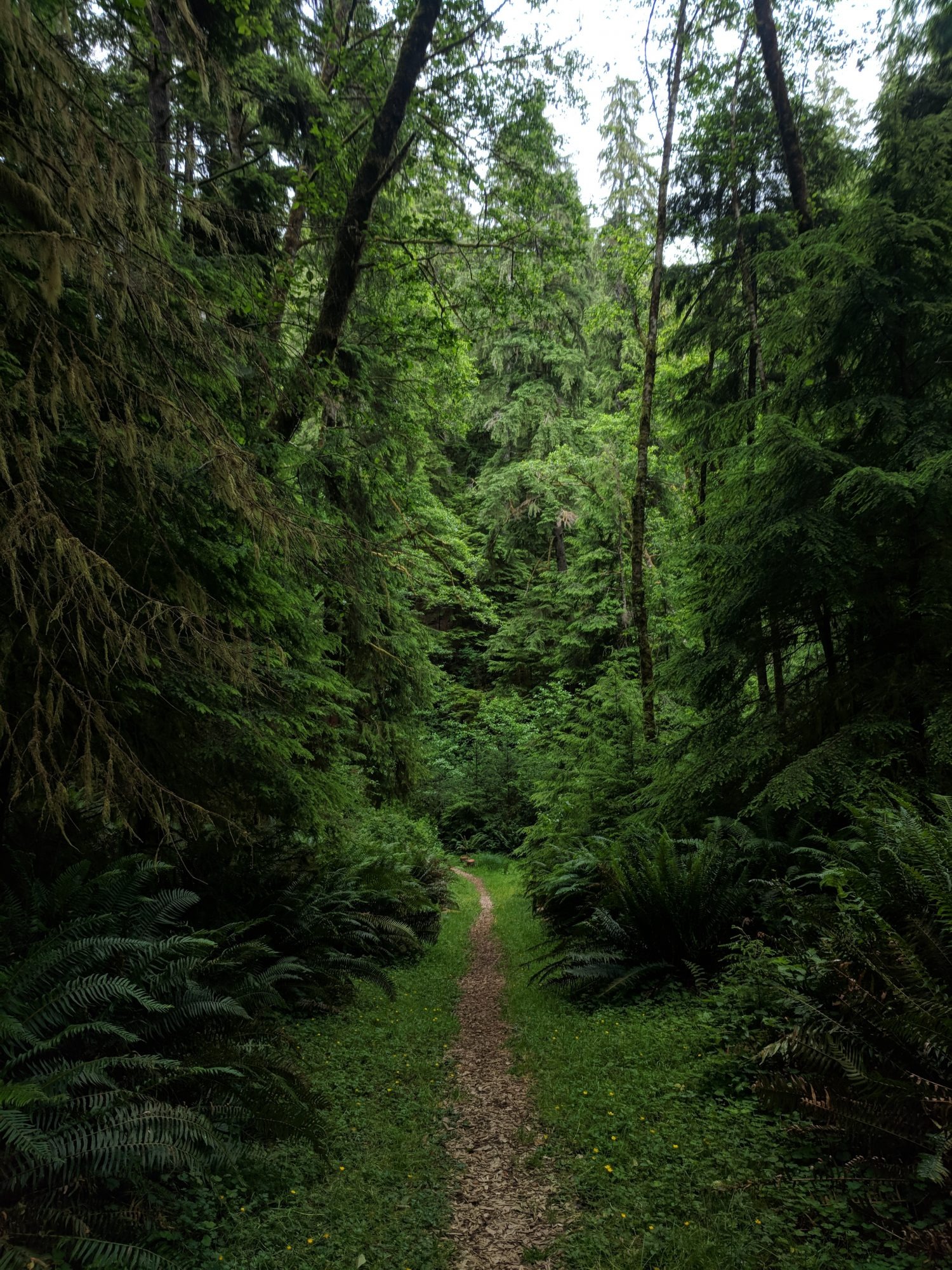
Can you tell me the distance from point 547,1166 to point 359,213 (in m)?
9.02

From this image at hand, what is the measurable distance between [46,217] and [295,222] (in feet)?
23.9

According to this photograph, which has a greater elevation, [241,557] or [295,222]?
[295,222]

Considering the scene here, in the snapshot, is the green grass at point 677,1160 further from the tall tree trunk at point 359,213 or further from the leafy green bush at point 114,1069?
the tall tree trunk at point 359,213

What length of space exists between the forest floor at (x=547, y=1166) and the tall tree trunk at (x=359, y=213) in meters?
6.18

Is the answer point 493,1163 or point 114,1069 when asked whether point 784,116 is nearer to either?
point 493,1163

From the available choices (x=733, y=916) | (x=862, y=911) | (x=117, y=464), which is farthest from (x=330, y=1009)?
(x=117, y=464)

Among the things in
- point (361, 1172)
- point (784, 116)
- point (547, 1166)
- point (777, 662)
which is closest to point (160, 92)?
point (784, 116)

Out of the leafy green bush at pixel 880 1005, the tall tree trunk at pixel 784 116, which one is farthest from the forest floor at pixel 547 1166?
the tall tree trunk at pixel 784 116

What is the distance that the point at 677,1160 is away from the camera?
3686 millimetres

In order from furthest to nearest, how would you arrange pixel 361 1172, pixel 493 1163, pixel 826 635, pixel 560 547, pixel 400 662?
1. pixel 560 547
2. pixel 400 662
3. pixel 826 635
4. pixel 493 1163
5. pixel 361 1172

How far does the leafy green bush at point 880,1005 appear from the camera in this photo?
10.3 feet

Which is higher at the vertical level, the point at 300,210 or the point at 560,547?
the point at 300,210

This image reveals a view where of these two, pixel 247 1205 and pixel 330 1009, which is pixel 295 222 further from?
pixel 247 1205

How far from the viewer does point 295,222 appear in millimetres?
9367
